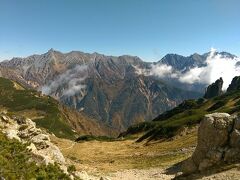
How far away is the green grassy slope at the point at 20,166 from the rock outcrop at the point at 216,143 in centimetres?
1333

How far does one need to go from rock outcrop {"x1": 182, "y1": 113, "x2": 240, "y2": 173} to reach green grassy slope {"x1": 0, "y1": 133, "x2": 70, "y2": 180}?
13330 millimetres

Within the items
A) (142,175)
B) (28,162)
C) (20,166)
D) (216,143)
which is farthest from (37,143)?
(216,143)

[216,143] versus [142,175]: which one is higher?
[216,143]

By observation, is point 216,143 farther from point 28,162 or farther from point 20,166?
point 28,162

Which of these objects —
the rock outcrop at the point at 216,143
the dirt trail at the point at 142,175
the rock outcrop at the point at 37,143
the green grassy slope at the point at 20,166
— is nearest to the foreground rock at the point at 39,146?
the rock outcrop at the point at 37,143

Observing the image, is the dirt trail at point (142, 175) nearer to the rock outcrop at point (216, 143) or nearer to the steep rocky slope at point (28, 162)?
the steep rocky slope at point (28, 162)

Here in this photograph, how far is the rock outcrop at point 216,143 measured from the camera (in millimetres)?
36375

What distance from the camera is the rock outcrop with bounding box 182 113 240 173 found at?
36375 mm

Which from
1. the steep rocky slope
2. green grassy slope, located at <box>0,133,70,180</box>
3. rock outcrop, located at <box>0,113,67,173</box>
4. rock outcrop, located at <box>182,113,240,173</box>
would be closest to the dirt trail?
rock outcrop, located at <box>0,113,67,173</box>

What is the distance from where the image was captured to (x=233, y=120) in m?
37.6

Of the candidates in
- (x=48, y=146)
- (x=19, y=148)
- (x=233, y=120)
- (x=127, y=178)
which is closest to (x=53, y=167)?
(x=19, y=148)

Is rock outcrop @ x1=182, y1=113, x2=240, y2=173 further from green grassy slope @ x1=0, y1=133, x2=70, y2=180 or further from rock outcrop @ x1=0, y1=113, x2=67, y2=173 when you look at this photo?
rock outcrop @ x1=0, y1=113, x2=67, y2=173

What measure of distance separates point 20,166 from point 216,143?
19.1 m

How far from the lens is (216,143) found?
3853cm
